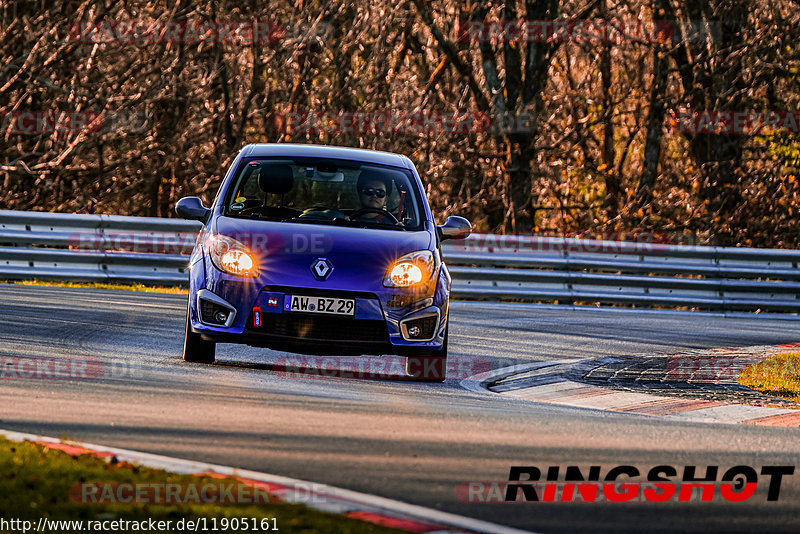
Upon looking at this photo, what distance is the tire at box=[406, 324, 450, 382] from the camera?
10.4 meters

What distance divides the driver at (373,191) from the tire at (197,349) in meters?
1.51

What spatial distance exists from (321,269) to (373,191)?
1.42 meters

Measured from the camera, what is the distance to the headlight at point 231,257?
9719mm

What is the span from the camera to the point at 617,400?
395 inches

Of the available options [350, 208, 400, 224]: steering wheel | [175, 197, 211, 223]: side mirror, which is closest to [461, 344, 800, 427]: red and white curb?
[350, 208, 400, 224]: steering wheel

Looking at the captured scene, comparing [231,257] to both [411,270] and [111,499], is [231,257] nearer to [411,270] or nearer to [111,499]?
[411,270]

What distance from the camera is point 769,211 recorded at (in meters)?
23.1

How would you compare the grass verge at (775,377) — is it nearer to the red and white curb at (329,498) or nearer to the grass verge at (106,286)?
the red and white curb at (329,498)

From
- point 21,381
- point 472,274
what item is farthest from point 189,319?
point 472,274

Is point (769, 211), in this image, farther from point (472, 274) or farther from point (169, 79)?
point (169, 79)

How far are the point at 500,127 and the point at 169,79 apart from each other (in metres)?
5.89

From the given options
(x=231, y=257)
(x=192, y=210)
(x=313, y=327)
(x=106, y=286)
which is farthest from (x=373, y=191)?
(x=106, y=286)

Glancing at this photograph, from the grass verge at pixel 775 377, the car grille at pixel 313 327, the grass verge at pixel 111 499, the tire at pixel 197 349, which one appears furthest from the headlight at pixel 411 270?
the grass verge at pixel 111 499

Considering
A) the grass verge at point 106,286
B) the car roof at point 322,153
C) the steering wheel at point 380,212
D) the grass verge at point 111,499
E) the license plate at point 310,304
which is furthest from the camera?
the grass verge at point 106,286
